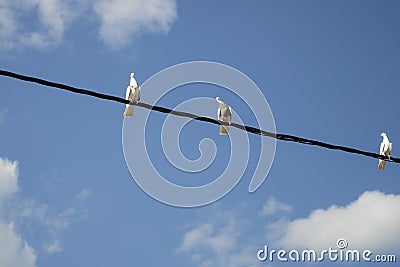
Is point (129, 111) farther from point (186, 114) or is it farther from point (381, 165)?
point (381, 165)

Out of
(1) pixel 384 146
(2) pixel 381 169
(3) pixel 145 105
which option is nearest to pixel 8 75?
(3) pixel 145 105

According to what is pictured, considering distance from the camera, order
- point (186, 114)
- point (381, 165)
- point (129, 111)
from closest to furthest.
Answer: point (186, 114) < point (129, 111) < point (381, 165)

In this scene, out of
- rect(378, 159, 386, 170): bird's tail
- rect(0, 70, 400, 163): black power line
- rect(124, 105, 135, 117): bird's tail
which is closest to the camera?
rect(0, 70, 400, 163): black power line

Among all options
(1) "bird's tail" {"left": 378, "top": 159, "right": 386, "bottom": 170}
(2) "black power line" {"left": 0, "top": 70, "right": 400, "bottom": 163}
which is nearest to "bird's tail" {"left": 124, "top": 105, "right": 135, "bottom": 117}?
(2) "black power line" {"left": 0, "top": 70, "right": 400, "bottom": 163}

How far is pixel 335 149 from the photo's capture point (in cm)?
895

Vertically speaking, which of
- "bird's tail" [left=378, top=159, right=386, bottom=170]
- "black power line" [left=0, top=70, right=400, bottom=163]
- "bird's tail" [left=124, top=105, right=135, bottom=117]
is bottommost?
"black power line" [left=0, top=70, right=400, bottom=163]

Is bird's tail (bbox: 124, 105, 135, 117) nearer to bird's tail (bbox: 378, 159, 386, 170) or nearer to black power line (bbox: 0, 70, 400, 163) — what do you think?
black power line (bbox: 0, 70, 400, 163)

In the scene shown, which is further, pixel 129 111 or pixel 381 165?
pixel 381 165

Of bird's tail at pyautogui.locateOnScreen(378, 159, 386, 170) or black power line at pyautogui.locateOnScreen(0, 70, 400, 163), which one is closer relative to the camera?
black power line at pyautogui.locateOnScreen(0, 70, 400, 163)

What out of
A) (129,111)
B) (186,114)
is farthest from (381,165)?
(186,114)

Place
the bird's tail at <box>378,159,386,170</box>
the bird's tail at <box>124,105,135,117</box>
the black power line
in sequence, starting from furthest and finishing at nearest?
the bird's tail at <box>378,159,386,170</box> → the bird's tail at <box>124,105,135,117</box> → the black power line

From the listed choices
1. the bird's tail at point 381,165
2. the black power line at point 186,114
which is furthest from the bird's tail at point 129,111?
the bird's tail at point 381,165

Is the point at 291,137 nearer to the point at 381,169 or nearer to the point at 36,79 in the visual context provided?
the point at 36,79

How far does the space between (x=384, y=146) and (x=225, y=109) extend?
5548 mm
